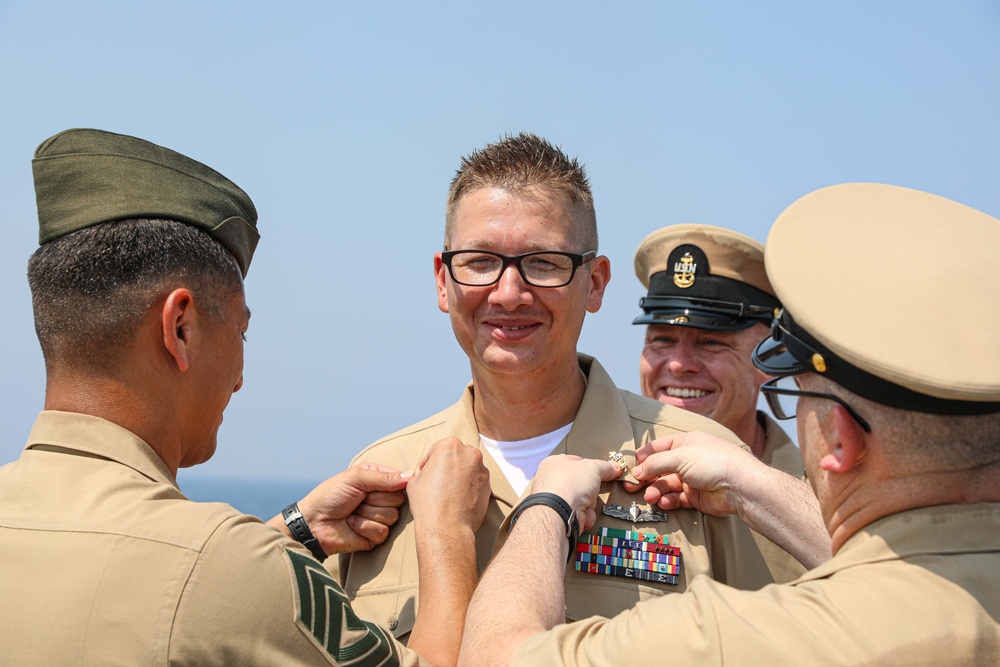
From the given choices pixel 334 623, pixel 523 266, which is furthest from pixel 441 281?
pixel 334 623

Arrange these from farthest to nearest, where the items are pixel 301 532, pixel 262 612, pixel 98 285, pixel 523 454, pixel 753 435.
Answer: pixel 753 435, pixel 523 454, pixel 301 532, pixel 98 285, pixel 262 612

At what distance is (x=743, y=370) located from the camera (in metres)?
5.70

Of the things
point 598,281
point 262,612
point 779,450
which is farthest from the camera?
point 779,450

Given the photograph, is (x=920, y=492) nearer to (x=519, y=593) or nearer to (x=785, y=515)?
(x=785, y=515)

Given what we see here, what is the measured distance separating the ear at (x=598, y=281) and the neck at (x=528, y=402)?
10.4 inches

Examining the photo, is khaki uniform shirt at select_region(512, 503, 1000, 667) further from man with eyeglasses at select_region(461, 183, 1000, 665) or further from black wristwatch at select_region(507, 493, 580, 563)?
black wristwatch at select_region(507, 493, 580, 563)

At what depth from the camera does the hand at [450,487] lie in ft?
10.7

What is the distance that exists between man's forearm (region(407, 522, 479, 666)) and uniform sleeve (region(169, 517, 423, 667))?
303 mm

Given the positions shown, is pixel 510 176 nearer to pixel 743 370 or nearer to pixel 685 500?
pixel 685 500

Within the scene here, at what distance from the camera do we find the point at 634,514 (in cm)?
343

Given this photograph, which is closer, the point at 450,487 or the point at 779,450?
the point at 450,487

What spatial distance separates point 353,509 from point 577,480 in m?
0.95

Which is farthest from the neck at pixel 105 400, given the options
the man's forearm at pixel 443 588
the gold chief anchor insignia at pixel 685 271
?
the gold chief anchor insignia at pixel 685 271

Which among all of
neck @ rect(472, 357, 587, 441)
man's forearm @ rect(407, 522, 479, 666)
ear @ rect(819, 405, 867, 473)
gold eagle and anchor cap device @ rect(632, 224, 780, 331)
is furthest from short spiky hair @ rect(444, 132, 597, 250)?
gold eagle and anchor cap device @ rect(632, 224, 780, 331)
